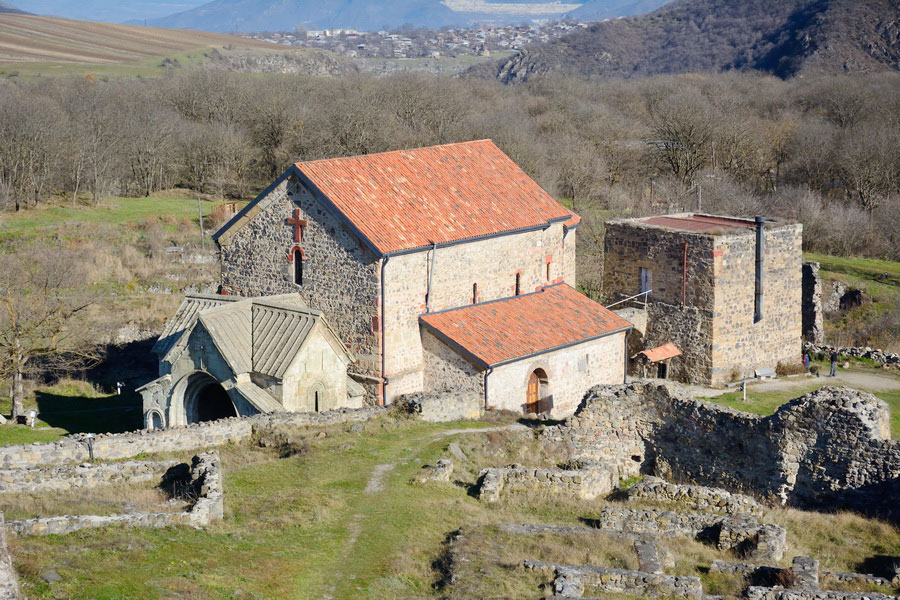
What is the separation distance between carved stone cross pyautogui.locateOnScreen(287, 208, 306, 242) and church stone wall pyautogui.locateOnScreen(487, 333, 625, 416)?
6634mm

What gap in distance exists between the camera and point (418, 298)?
29.5 meters

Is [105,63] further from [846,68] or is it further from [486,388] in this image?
[486,388]

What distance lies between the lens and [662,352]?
34.7 meters

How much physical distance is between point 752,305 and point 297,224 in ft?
50.1

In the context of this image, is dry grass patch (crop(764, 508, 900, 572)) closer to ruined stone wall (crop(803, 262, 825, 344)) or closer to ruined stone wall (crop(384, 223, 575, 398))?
ruined stone wall (crop(384, 223, 575, 398))

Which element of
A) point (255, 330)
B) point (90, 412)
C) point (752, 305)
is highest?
point (752, 305)

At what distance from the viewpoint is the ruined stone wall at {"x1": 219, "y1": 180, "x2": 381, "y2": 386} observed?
28.8 m

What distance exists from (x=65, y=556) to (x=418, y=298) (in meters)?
15.5

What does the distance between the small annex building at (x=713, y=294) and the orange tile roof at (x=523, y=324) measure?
3.26 m

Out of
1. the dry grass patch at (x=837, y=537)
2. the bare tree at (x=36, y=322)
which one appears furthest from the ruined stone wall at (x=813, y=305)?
the bare tree at (x=36, y=322)

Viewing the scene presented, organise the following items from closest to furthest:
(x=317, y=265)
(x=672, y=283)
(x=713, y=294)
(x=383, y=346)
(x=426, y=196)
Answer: (x=383, y=346) < (x=317, y=265) < (x=426, y=196) < (x=713, y=294) < (x=672, y=283)

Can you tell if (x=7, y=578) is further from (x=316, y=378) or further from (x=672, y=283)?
(x=672, y=283)

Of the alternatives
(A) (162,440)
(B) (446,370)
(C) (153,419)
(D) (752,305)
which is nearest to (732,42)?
(D) (752,305)

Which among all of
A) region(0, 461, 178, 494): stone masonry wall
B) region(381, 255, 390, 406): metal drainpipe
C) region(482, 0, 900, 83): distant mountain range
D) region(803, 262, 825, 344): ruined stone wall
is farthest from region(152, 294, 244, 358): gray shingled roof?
region(482, 0, 900, 83): distant mountain range
